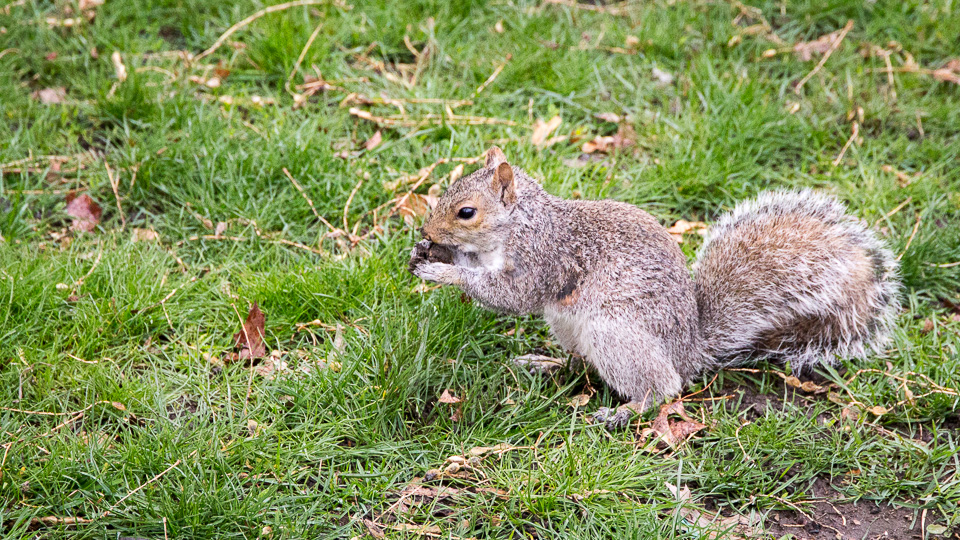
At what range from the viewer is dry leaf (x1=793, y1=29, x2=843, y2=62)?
151 inches

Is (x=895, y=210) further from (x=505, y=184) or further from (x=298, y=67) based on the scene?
(x=298, y=67)

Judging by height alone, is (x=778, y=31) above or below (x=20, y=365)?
above

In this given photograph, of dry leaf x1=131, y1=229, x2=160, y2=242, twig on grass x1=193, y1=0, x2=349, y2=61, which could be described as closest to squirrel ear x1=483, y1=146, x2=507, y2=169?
dry leaf x1=131, y1=229, x2=160, y2=242

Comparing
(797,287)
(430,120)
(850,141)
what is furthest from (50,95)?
(850,141)

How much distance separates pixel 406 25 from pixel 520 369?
201cm

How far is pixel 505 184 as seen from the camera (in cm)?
237

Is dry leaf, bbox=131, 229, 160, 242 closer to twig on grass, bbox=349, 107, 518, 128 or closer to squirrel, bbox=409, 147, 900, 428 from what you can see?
twig on grass, bbox=349, 107, 518, 128

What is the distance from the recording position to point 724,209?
3.10 meters

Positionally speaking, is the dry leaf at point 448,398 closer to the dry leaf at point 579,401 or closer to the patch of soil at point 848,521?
the dry leaf at point 579,401

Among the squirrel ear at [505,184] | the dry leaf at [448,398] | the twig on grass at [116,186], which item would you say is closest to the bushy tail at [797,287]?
the squirrel ear at [505,184]

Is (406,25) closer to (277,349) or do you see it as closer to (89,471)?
(277,349)

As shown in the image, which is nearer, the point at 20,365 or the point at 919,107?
the point at 20,365

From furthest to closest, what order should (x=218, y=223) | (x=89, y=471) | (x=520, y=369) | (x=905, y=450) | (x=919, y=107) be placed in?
(x=919, y=107) → (x=218, y=223) → (x=520, y=369) → (x=905, y=450) → (x=89, y=471)

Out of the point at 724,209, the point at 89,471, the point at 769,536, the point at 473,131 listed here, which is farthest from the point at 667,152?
the point at 89,471
